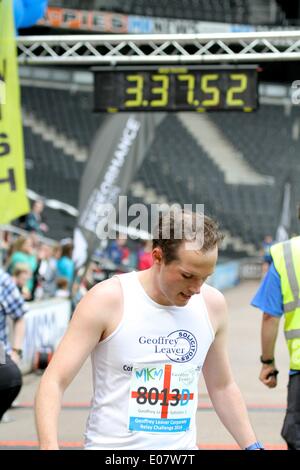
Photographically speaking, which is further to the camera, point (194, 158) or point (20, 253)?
point (194, 158)

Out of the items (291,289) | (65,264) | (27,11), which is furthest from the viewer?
(65,264)

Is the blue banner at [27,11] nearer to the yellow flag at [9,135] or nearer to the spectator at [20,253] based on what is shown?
the yellow flag at [9,135]

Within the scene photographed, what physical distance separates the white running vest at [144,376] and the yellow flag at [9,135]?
14.9ft

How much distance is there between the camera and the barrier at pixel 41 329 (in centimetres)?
1088

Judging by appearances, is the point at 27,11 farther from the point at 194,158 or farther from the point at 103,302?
the point at 194,158

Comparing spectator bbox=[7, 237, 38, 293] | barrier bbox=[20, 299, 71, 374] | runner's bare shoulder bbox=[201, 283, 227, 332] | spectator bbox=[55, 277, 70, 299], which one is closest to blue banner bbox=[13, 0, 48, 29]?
barrier bbox=[20, 299, 71, 374]

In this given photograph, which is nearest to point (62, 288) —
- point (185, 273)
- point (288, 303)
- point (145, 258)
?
point (145, 258)

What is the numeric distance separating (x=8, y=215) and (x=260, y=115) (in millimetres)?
27489

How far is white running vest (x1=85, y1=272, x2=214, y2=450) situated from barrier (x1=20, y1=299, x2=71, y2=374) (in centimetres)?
750

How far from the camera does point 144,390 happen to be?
3.23 metres

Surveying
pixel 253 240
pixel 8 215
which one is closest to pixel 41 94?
pixel 253 240

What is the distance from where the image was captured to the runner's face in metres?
3.05

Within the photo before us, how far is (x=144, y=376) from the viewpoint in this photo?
127 inches

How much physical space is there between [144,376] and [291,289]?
189 centimetres
